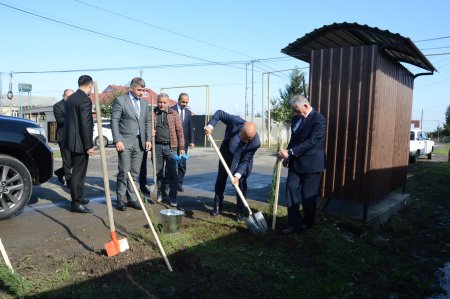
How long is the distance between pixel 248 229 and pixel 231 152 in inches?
50.1

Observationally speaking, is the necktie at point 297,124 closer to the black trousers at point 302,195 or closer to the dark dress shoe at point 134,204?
the black trousers at point 302,195

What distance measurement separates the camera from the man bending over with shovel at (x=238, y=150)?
508 centimetres

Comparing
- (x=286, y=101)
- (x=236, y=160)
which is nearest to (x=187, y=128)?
(x=236, y=160)

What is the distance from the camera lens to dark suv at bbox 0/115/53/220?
15.9ft

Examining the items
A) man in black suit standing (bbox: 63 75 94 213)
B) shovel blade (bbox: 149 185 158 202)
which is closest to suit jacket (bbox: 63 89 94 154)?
man in black suit standing (bbox: 63 75 94 213)

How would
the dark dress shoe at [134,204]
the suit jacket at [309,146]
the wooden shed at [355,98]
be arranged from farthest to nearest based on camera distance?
1. the dark dress shoe at [134,204]
2. the wooden shed at [355,98]
3. the suit jacket at [309,146]

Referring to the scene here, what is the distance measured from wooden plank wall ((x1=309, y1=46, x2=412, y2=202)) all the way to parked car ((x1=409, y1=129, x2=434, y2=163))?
13.1m

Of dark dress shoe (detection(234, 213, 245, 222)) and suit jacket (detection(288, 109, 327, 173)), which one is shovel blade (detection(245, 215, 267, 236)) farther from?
suit jacket (detection(288, 109, 327, 173))

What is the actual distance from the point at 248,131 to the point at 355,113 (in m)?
1.58

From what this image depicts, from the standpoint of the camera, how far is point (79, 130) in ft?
17.1

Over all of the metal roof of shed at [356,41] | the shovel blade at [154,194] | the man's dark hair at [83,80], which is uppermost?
the metal roof of shed at [356,41]

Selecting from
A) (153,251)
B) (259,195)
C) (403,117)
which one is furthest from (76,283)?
(403,117)

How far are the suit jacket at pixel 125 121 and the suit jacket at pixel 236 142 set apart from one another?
1.08 m

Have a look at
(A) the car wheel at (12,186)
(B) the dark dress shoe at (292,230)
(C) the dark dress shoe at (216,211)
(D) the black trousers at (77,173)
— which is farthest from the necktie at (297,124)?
(A) the car wheel at (12,186)
